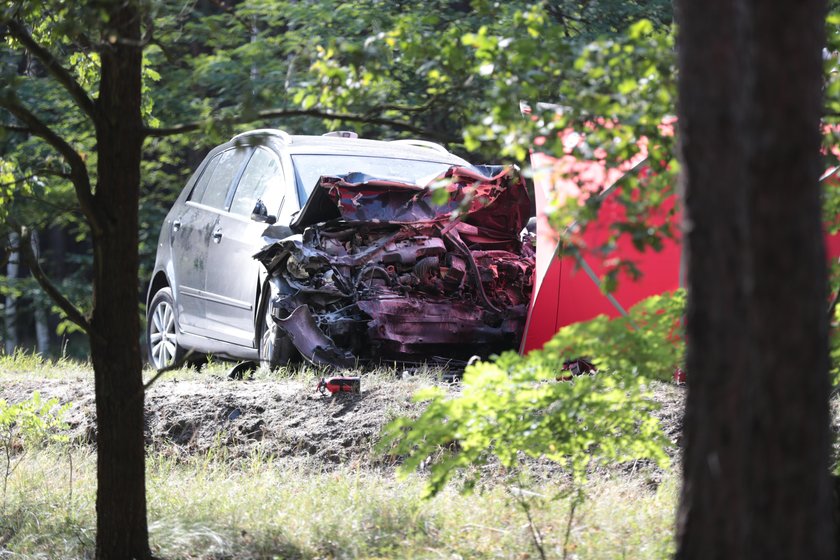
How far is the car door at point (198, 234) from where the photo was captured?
10.3 m

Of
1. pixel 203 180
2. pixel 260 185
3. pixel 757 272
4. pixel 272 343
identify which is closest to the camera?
pixel 757 272

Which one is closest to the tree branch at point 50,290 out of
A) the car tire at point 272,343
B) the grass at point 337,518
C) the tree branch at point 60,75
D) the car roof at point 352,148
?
the tree branch at point 60,75

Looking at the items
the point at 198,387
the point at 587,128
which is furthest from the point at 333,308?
the point at 587,128

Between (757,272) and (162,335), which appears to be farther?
(162,335)

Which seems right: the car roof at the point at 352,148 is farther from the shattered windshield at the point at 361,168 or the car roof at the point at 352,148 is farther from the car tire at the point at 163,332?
the car tire at the point at 163,332

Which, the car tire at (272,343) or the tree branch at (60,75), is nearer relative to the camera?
the tree branch at (60,75)

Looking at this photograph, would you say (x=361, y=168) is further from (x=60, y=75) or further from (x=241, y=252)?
(x=60, y=75)

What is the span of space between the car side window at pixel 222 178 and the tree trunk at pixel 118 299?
207 inches

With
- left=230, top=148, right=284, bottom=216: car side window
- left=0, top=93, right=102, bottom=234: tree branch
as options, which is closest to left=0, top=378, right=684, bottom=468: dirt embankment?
left=230, top=148, right=284, bottom=216: car side window

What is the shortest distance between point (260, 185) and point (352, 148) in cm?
85

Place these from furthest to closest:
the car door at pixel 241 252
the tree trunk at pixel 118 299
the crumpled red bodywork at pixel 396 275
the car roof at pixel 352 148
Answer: the car roof at pixel 352 148 < the car door at pixel 241 252 < the crumpled red bodywork at pixel 396 275 < the tree trunk at pixel 118 299

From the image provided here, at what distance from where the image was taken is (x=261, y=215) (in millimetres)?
9320

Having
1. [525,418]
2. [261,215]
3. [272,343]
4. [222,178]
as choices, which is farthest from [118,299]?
[222,178]

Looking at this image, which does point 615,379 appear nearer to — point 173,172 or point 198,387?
point 198,387
